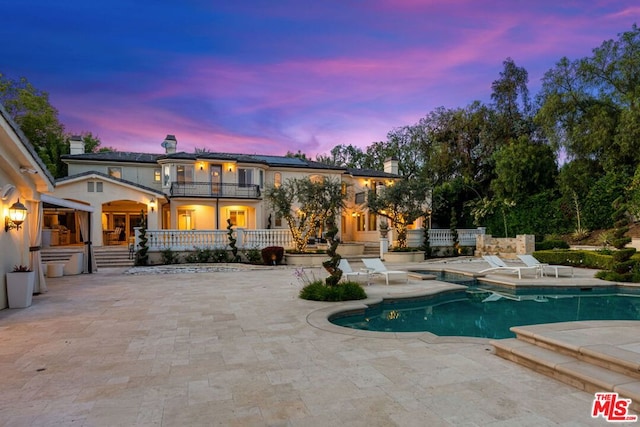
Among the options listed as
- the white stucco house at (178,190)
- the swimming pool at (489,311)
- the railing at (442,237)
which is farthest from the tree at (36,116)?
the swimming pool at (489,311)

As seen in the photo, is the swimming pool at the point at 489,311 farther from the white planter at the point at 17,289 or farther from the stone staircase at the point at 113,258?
the stone staircase at the point at 113,258

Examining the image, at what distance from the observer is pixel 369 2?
13180 mm

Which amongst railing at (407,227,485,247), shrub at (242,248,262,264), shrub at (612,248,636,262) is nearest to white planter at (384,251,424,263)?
railing at (407,227,485,247)

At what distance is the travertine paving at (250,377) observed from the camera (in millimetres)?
3320

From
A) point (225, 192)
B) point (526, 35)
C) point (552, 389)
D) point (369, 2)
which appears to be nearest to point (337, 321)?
point (552, 389)

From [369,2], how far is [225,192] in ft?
55.4

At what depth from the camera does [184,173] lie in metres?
25.8

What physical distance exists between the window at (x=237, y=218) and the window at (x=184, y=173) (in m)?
3.78

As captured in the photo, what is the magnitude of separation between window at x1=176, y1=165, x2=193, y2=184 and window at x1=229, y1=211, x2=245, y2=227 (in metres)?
3.78

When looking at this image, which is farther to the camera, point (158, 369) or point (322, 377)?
point (158, 369)

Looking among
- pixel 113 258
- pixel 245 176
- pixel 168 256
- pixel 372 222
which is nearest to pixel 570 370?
pixel 168 256

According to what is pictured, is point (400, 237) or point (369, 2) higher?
point (369, 2)

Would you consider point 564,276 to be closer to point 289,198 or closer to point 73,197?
point 289,198

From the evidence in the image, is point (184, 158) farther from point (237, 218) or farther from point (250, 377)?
point (250, 377)
